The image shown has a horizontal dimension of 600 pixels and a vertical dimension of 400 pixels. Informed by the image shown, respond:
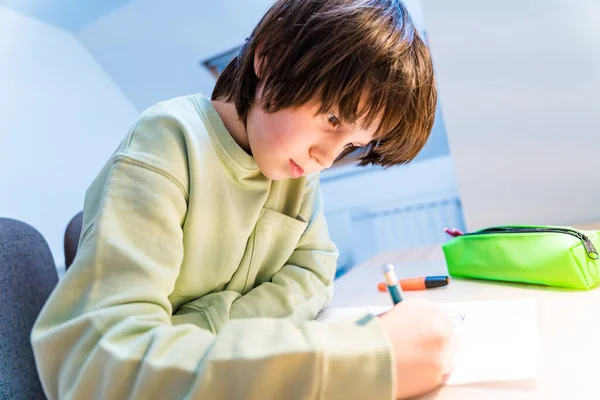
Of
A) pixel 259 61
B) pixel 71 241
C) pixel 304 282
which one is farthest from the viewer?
pixel 71 241

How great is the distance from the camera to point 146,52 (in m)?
2.04

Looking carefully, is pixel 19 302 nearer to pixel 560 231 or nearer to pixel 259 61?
pixel 259 61

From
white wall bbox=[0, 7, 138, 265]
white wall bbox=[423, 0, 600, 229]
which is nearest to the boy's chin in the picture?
white wall bbox=[423, 0, 600, 229]

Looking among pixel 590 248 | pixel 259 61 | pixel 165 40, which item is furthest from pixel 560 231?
pixel 165 40

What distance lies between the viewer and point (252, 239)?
2.25 feet

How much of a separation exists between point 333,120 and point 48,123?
1.72 metres

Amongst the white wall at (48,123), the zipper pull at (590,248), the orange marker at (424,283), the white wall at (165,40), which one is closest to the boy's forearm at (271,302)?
the orange marker at (424,283)

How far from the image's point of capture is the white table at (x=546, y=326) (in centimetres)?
40

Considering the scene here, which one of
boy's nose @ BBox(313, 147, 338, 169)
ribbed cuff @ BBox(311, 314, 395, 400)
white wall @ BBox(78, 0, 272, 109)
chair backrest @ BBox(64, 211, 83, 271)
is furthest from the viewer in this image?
white wall @ BBox(78, 0, 272, 109)

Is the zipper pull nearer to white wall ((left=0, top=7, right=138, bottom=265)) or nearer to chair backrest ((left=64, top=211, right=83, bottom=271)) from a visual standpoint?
chair backrest ((left=64, top=211, right=83, bottom=271))

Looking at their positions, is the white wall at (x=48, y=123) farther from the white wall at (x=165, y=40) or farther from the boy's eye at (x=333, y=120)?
the boy's eye at (x=333, y=120)

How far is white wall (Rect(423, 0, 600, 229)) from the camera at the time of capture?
116 cm

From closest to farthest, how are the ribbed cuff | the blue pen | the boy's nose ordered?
1. the ribbed cuff
2. the blue pen
3. the boy's nose

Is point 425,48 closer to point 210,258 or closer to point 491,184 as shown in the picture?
point 210,258
